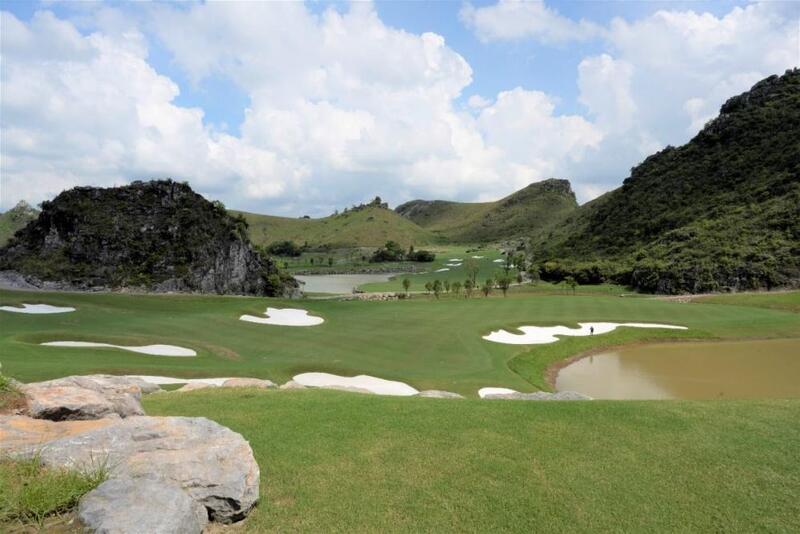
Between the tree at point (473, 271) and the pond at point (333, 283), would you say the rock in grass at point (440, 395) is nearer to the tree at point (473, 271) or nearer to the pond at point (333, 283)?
the tree at point (473, 271)

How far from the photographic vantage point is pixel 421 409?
11609mm

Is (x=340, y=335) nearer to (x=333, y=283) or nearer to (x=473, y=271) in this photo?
(x=473, y=271)

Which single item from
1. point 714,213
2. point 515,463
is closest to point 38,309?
point 515,463

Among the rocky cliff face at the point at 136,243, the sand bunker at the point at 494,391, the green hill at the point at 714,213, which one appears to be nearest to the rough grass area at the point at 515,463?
Result: the sand bunker at the point at 494,391

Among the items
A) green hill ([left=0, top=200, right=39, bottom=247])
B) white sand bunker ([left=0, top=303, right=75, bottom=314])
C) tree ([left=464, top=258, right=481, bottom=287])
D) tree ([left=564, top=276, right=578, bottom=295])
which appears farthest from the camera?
green hill ([left=0, top=200, right=39, bottom=247])

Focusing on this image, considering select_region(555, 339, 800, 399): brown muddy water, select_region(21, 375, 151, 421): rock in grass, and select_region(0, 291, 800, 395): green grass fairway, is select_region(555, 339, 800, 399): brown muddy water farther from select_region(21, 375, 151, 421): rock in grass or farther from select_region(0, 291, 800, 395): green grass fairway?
select_region(21, 375, 151, 421): rock in grass

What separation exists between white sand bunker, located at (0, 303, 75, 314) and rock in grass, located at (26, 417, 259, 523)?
1203 inches

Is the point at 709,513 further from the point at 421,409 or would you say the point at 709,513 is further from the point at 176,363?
the point at 176,363

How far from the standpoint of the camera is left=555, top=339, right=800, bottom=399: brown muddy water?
24391mm

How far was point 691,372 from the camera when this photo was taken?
28.2m

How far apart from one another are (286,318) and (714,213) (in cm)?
8355

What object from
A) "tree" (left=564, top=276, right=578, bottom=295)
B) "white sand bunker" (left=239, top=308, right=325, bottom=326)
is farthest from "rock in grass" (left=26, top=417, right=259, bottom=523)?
"tree" (left=564, top=276, right=578, bottom=295)

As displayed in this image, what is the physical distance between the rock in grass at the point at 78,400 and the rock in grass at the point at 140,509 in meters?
3.67

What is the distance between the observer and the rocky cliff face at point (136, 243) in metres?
57.8
